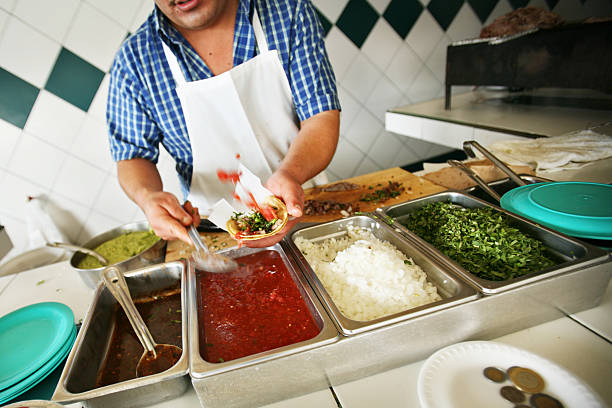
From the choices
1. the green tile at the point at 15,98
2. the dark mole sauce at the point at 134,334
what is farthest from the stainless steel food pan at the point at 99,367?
the green tile at the point at 15,98

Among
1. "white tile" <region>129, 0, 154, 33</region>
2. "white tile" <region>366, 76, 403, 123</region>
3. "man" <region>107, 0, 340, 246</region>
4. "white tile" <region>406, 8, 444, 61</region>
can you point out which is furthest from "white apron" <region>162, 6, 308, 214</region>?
"white tile" <region>406, 8, 444, 61</region>

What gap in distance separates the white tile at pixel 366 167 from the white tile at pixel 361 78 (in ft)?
2.23

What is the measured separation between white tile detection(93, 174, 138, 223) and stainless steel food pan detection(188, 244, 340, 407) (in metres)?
2.72

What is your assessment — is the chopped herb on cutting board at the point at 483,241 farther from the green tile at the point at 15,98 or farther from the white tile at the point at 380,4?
the green tile at the point at 15,98

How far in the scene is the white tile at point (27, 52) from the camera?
2.62 meters

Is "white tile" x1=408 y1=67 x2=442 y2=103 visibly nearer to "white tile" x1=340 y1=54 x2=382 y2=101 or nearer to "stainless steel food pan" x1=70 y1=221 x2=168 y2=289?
"white tile" x1=340 y1=54 x2=382 y2=101

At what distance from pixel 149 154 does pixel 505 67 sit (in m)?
2.66

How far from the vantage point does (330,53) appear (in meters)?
3.42

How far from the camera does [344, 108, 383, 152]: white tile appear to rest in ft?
12.3

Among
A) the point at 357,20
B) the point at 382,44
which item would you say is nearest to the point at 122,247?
the point at 357,20

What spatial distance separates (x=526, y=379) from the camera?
2.43ft

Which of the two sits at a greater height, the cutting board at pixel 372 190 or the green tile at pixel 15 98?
the cutting board at pixel 372 190

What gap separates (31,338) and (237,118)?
1301mm

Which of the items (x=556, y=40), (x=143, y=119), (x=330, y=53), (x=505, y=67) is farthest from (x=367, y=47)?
(x=143, y=119)
